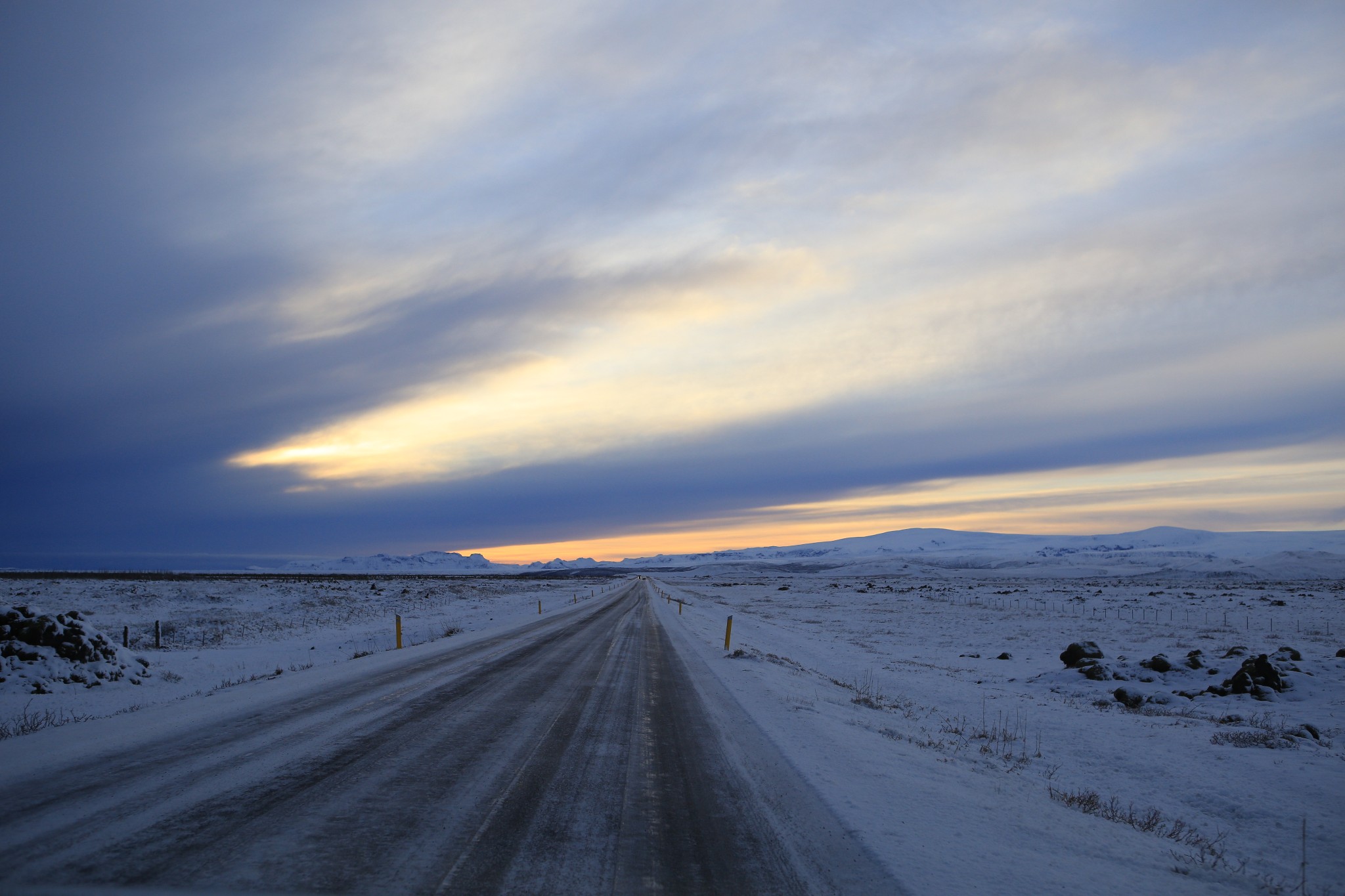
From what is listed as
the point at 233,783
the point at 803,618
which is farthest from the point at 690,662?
the point at 803,618

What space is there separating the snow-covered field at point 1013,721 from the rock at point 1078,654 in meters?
0.56

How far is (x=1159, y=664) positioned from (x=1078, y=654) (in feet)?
6.63

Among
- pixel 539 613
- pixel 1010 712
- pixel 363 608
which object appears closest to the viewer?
pixel 1010 712

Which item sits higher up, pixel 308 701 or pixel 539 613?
pixel 308 701

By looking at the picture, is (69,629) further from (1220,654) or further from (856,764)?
(1220,654)

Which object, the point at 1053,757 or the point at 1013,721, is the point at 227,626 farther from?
the point at 1053,757

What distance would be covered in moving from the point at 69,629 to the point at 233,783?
1239cm

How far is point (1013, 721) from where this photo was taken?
45.9 ft

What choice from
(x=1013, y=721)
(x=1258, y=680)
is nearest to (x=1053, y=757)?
(x=1013, y=721)

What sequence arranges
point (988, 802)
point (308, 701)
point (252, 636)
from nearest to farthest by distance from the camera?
point (988, 802)
point (308, 701)
point (252, 636)

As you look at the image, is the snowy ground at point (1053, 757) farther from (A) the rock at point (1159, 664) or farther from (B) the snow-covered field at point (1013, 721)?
(A) the rock at point (1159, 664)

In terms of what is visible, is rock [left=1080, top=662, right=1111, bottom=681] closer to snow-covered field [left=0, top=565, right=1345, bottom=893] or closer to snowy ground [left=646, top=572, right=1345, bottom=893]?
snow-covered field [left=0, top=565, right=1345, bottom=893]

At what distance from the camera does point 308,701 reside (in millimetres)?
11078

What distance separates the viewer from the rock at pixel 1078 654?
20781 millimetres
